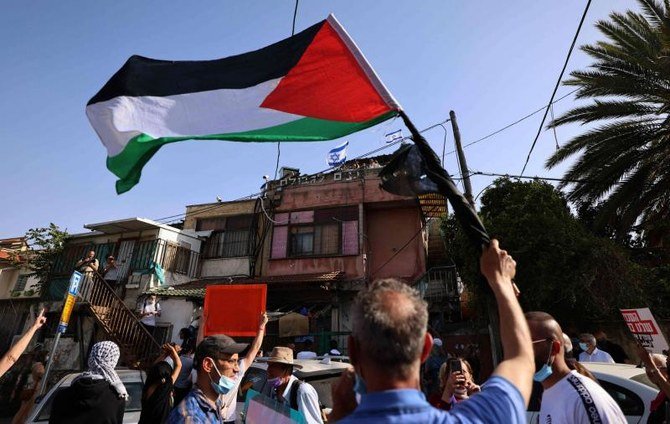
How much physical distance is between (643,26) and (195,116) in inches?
450

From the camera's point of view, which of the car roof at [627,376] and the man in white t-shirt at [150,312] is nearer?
the car roof at [627,376]

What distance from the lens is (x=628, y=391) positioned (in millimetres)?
4617

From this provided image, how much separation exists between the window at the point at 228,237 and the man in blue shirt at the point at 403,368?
698 inches

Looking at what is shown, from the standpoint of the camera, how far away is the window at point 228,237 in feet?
61.5

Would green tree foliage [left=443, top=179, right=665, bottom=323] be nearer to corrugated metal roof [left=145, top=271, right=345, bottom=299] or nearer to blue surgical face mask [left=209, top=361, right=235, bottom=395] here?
corrugated metal roof [left=145, top=271, right=345, bottom=299]

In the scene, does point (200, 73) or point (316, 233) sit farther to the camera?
point (316, 233)

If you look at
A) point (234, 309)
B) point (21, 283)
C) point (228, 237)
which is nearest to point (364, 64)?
point (234, 309)

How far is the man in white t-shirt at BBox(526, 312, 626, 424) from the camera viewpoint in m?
2.20

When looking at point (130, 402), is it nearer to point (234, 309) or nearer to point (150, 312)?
point (234, 309)

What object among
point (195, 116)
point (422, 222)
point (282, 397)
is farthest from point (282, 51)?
point (422, 222)

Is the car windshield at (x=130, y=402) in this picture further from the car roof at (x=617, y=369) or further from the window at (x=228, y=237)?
the window at (x=228, y=237)

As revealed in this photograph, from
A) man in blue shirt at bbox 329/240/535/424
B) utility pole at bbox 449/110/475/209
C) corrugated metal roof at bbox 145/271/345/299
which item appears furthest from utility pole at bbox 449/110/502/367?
corrugated metal roof at bbox 145/271/345/299

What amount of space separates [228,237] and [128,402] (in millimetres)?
12808

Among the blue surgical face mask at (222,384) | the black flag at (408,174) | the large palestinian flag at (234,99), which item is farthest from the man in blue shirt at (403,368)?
the large palestinian flag at (234,99)
